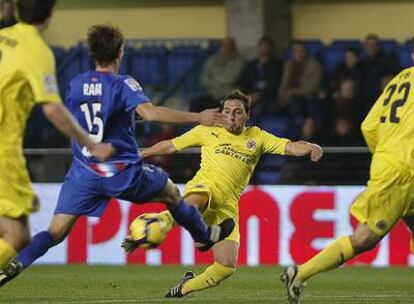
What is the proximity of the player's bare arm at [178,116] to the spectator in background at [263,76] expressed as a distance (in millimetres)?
9099

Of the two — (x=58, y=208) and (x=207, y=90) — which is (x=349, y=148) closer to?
(x=207, y=90)

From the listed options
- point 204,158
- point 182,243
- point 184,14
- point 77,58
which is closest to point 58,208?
point 204,158

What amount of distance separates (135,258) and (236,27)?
4.77m

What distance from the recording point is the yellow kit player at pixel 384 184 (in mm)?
9484

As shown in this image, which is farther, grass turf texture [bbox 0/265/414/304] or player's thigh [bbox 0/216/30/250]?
grass turf texture [bbox 0/265/414/304]

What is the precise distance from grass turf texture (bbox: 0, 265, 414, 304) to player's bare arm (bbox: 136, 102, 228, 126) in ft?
7.35

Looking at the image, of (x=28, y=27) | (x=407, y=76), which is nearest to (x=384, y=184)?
(x=407, y=76)

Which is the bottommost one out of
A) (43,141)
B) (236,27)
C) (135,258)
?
(135,258)

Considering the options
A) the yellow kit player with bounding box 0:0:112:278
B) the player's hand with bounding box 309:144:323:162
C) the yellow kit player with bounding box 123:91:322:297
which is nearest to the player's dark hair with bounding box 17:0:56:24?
the yellow kit player with bounding box 0:0:112:278

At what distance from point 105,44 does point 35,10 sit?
4.73 feet

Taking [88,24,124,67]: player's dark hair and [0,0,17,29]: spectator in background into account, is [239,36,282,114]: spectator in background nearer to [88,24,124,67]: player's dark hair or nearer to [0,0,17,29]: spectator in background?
[0,0,17,29]: spectator in background

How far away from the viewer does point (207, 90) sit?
19234 millimetres

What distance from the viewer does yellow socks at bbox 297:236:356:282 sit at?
9656mm

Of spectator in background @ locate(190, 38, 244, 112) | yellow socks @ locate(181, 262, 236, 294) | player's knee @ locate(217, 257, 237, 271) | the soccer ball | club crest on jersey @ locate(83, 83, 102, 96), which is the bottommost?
yellow socks @ locate(181, 262, 236, 294)
